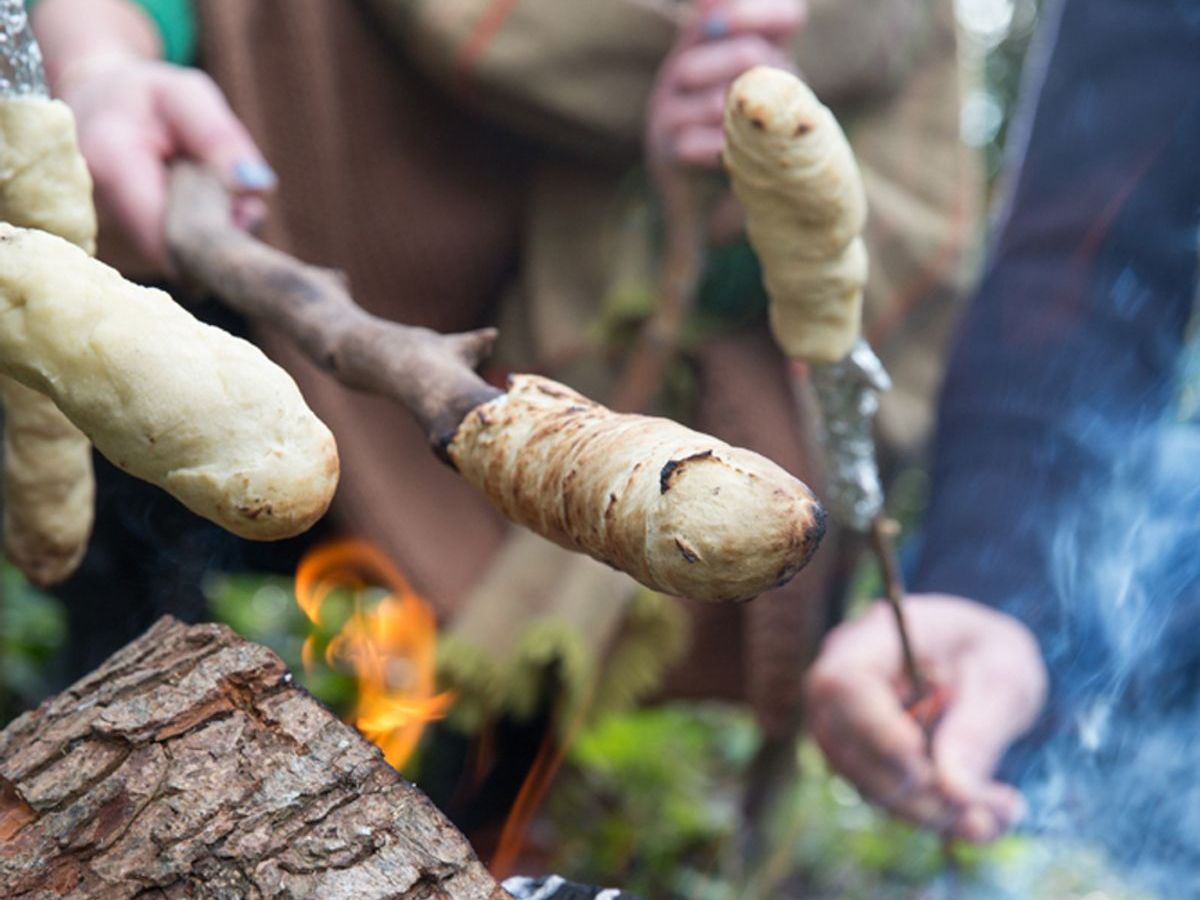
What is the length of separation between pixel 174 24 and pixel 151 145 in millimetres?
491

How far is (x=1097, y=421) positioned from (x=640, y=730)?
4.33 feet

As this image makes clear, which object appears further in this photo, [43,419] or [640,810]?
[640,810]

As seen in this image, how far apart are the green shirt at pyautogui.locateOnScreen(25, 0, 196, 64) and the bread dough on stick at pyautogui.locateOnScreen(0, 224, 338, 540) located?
100 cm

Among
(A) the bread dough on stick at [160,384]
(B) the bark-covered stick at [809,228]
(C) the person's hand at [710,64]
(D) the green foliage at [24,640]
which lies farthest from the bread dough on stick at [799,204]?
(D) the green foliage at [24,640]

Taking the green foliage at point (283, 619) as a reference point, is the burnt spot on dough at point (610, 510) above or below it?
above

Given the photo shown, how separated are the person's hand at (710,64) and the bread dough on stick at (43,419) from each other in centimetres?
73

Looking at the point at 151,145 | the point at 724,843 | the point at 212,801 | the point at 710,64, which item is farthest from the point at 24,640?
the point at 212,801

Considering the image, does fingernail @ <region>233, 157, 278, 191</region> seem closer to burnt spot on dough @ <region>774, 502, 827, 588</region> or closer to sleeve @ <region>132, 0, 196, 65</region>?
sleeve @ <region>132, 0, 196, 65</region>

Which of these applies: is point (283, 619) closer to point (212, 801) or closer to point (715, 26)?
point (715, 26)

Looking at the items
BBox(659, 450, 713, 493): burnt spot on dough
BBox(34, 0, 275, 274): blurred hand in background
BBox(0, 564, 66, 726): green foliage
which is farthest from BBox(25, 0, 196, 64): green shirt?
BBox(659, 450, 713, 493): burnt spot on dough

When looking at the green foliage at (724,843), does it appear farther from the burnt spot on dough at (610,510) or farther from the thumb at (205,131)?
the burnt spot on dough at (610,510)

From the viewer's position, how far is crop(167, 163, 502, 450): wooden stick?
2.00ft

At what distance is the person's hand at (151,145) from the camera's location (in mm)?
952

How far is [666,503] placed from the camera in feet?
1.48
